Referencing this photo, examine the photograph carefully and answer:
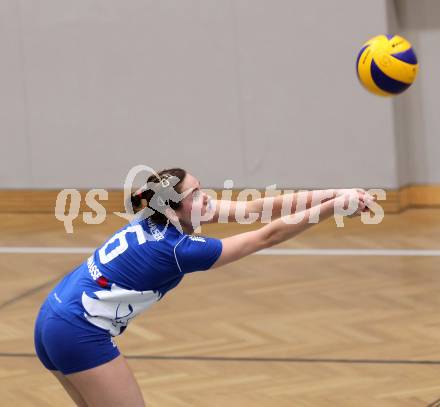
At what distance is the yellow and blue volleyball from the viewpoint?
7.18 m

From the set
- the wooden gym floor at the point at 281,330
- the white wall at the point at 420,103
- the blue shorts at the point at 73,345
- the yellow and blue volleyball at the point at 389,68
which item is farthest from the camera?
the white wall at the point at 420,103

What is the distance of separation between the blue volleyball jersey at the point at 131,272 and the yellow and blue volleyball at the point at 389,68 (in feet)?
8.36

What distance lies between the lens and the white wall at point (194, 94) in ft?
37.8

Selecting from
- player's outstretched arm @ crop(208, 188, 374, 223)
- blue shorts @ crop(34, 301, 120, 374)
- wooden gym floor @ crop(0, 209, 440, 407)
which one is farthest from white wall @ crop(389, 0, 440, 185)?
blue shorts @ crop(34, 301, 120, 374)

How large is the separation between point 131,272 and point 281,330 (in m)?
3.02

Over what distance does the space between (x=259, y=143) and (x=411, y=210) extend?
65.6 inches

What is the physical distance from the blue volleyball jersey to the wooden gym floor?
5.28 feet

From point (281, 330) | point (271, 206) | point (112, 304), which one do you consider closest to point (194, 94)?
point (281, 330)

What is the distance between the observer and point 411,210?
1167 centimetres

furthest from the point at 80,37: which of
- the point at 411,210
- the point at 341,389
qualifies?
the point at 341,389

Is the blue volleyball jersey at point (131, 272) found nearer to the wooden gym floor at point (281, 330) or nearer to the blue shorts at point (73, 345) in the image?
the blue shorts at point (73, 345)

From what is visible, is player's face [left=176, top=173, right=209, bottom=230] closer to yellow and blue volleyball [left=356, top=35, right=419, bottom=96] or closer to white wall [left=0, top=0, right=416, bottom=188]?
yellow and blue volleyball [left=356, top=35, right=419, bottom=96]

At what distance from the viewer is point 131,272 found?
5.04m

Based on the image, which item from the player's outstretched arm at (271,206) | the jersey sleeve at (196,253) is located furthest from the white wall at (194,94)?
the jersey sleeve at (196,253)
